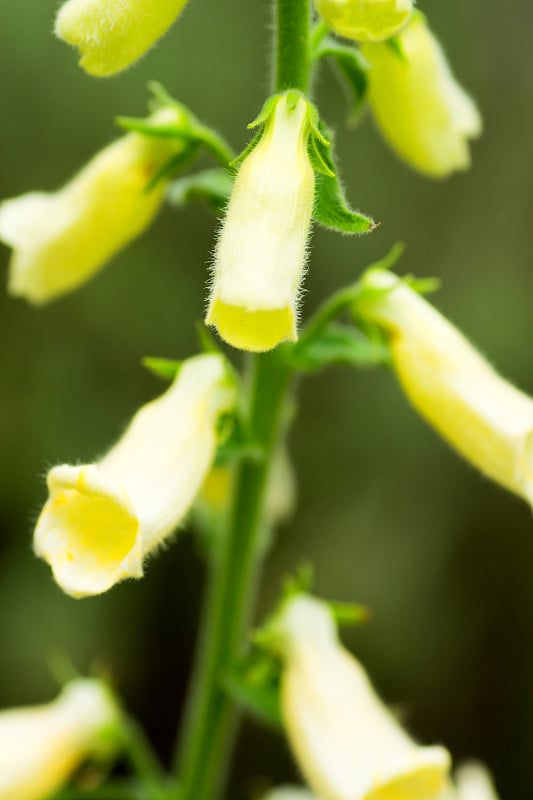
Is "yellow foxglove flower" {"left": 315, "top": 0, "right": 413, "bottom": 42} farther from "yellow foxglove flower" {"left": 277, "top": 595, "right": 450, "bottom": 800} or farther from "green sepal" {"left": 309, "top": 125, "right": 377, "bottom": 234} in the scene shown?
"yellow foxglove flower" {"left": 277, "top": 595, "right": 450, "bottom": 800}

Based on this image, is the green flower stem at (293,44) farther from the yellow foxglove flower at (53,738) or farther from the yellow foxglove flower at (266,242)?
the yellow foxglove flower at (53,738)

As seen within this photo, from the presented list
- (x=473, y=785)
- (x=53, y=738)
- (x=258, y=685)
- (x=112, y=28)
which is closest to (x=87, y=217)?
(x=112, y=28)

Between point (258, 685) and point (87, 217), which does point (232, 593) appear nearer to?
point (258, 685)

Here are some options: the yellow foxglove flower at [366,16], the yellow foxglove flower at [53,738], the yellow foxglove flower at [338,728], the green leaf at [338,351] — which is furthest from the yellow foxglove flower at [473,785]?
the yellow foxglove flower at [366,16]

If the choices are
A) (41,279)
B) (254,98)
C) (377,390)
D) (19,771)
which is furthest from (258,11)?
(19,771)

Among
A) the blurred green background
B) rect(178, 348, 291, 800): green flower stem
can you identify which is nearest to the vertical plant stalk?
rect(178, 348, 291, 800): green flower stem

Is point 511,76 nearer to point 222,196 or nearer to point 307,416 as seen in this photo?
point 307,416
